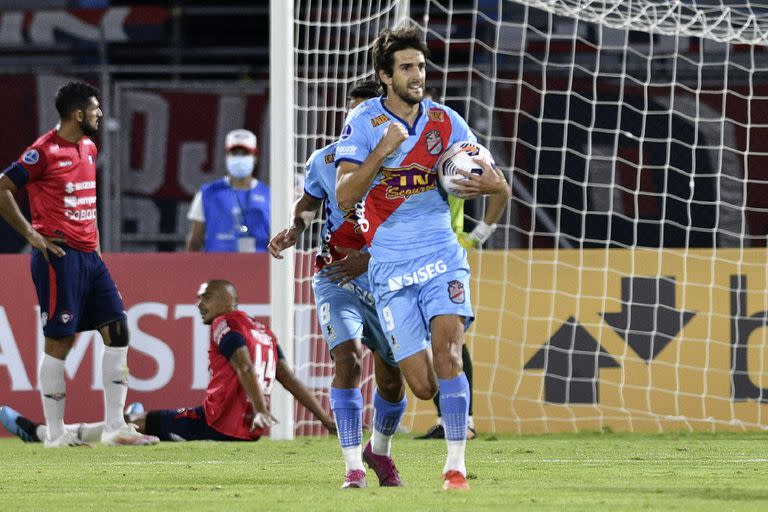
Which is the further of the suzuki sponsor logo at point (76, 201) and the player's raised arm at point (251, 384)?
the suzuki sponsor logo at point (76, 201)

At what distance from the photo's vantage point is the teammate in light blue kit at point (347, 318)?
633 cm

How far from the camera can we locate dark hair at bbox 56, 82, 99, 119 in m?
9.13

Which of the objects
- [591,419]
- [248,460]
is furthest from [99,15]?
[248,460]

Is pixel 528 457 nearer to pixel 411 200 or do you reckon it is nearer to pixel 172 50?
pixel 411 200

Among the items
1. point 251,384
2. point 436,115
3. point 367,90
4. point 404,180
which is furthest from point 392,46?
point 251,384

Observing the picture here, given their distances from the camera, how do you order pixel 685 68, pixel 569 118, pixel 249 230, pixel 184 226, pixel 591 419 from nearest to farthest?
pixel 591 419 → pixel 249 230 → pixel 569 118 → pixel 685 68 → pixel 184 226

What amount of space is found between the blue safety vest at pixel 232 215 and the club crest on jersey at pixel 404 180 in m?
5.79

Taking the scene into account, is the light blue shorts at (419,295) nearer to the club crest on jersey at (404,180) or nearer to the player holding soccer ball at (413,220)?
the player holding soccer ball at (413,220)

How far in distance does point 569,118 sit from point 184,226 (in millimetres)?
4547

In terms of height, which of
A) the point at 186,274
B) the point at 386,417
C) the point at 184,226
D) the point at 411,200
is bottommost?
the point at 184,226


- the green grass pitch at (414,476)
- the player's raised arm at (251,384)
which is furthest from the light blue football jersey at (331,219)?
the player's raised arm at (251,384)

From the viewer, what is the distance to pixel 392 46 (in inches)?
231

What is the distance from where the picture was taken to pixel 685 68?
14.6m

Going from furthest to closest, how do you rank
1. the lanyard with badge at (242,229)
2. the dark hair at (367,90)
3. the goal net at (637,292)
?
the lanyard with badge at (242,229), the goal net at (637,292), the dark hair at (367,90)
